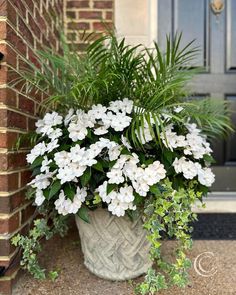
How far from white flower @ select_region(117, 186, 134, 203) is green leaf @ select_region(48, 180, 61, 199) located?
20 centimetres

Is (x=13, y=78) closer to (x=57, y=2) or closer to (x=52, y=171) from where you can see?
(x=52, y=171)

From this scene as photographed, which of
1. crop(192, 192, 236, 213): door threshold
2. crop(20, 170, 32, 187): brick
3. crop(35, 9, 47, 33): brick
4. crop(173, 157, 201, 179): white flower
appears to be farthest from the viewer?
crop(192, 192, 236, 213): door threshold

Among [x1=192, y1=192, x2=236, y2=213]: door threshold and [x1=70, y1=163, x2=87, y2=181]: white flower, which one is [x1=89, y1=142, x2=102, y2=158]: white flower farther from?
[x1=192, y1=192, x2=236, y2=213]: door threshold

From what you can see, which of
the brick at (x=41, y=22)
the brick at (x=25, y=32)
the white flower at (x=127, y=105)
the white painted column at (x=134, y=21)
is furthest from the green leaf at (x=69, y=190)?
the white painted column at (x=134, y=21)

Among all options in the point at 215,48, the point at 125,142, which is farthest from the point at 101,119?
the point at 215,48

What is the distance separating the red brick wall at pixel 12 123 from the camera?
1.12 m

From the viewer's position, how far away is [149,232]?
1102 mm

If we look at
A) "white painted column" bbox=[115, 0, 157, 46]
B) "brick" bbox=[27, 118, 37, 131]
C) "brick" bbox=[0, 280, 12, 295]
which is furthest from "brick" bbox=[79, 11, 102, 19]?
"brick" bbox=[0, 280, 12, 295]

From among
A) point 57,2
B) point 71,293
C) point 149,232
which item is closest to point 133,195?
point 149,232

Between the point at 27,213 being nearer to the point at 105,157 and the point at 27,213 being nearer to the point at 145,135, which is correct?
the point at 105,157

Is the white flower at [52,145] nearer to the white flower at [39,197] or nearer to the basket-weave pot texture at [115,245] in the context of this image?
the white flower at [39,197]

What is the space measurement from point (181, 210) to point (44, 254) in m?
0.64

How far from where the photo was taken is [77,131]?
1155 mm

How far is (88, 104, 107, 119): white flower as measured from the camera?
3.85ft
